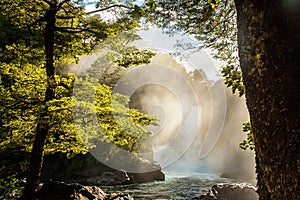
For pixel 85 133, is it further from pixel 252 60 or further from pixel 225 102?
pixel 225 102

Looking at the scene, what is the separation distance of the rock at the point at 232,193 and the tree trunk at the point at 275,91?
15589mm

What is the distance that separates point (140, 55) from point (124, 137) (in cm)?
256

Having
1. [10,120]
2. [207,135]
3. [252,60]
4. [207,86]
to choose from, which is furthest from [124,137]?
[207,86]

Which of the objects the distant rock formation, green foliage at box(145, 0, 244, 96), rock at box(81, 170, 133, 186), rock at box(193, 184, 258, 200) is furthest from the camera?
the distant rock formation

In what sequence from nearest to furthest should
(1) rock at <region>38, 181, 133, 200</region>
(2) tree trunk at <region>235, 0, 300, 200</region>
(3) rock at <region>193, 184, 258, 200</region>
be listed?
(2) tree trunk at <region>235, 0, 300, 200</region> < (1) rock at <region>38, 181, 133, 200</region> < (3) rock at <region>193, 184, 258, 200</region>

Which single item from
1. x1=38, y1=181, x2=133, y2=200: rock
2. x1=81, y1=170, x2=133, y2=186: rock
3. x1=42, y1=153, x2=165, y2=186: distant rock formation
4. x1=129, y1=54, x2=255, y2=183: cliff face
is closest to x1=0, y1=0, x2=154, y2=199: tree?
x1=38, y1=181, x2=133, y2=200: rock

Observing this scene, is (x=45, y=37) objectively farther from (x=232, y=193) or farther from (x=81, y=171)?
(x=81, y=171)

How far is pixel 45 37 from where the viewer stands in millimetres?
7043

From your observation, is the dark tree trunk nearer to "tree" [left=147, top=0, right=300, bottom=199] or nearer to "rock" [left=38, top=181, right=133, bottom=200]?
"rock" [left=38, top=181, right=133, bottom=200]

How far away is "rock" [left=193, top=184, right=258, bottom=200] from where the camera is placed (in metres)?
15.6

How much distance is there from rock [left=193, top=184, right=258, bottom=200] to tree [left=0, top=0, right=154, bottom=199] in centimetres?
1231

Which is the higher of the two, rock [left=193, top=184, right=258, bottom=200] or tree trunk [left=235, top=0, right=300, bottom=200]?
tree trunk [left=235, top=0, right=300, bottom=200]

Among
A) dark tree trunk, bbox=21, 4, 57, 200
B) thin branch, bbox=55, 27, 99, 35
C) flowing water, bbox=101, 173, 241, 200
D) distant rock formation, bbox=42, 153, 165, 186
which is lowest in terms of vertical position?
flowing water, bbox=101, 173, 241, 200

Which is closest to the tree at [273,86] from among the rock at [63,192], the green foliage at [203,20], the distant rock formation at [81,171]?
the green foliage at [203,20]
